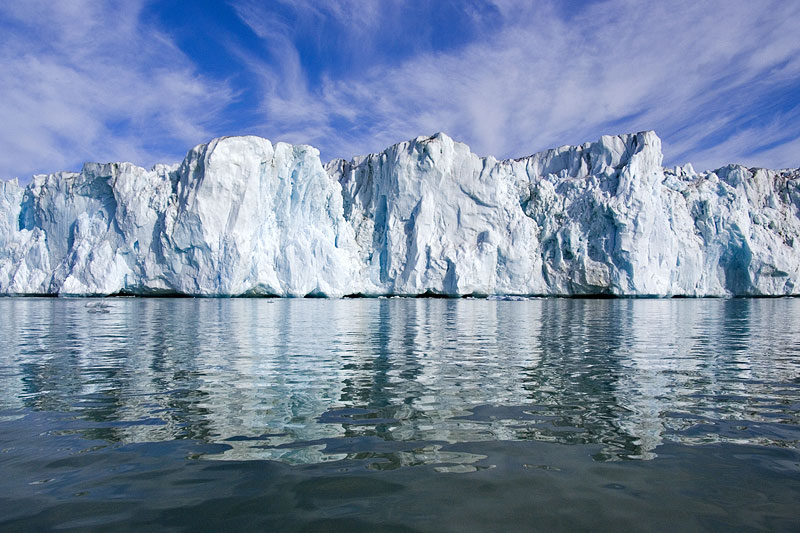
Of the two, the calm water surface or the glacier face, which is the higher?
the glacier face

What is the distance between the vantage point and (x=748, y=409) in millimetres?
5133

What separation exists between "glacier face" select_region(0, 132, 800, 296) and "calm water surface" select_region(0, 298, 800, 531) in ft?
96.9

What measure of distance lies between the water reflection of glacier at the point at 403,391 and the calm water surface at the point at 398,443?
35mm

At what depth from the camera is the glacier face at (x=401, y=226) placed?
37188 millimetres

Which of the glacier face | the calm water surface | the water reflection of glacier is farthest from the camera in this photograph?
the glacier face

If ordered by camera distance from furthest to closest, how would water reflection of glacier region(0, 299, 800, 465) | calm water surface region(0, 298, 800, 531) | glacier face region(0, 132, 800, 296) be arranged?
glacier face region(0, 132, 800, 296), water reflection of glacier region(0, 299, 800, 465), calm water surface region(0, 298, 800, 531)

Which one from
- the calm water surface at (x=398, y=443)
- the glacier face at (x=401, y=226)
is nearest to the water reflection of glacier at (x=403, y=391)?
the calm water surface at (x=398, y=443)

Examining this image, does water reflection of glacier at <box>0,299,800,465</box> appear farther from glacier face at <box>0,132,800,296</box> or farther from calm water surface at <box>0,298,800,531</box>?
glacier face at <box>0,132,800,296</box>

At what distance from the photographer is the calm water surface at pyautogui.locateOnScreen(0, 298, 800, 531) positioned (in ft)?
9.07

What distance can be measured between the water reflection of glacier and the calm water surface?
35mm

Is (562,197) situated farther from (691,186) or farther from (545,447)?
(545,447)

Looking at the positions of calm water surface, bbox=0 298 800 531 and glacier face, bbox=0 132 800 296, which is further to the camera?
glacier face, bbox=0 132 800 296

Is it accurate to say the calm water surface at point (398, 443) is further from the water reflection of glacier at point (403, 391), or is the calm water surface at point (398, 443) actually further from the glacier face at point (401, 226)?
the glacier face at point (401, 226)

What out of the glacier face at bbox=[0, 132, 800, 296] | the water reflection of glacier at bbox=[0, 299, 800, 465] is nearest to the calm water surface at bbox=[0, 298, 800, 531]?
the water reflection of glacier at bbox=[0, 299, 800, 465]
